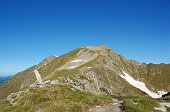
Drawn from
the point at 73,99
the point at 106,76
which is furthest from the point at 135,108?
the point at 106,76

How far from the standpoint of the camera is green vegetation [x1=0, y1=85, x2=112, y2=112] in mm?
25641

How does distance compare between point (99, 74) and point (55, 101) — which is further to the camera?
point (99, 74)

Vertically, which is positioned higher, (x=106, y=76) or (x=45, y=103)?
(x=106, y=76)

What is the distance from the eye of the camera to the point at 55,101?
27109 mm

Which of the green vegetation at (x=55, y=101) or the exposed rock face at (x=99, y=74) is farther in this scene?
the exposed rock face at (x=99, y=74)

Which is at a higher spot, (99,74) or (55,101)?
(99,74)

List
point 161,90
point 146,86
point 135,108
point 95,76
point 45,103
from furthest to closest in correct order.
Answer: point 161,90
point 146,86
point 95,76
point 45,103
point 135,108

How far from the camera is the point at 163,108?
27.6 metres

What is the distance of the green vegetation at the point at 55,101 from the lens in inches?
1009

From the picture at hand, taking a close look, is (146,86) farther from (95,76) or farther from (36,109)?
(36,109)

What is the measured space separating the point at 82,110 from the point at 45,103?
4204 millimetres

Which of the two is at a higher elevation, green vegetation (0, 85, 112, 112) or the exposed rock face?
the exposed rock face

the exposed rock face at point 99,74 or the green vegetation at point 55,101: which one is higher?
the exposed rock face at point 99,74

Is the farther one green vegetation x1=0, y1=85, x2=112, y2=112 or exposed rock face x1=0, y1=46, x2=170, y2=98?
exposed rock face x1=0, y1=46, x2=170, y2=98
